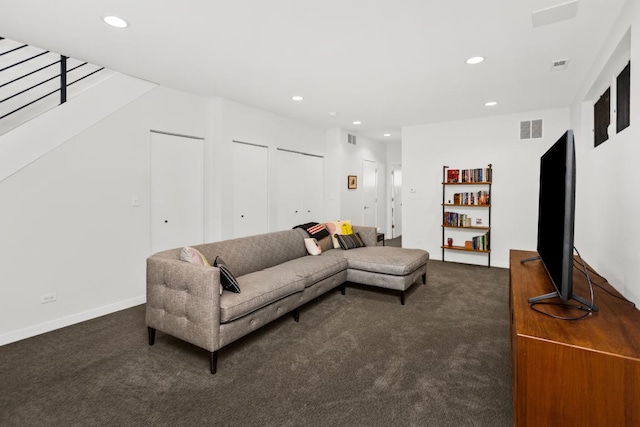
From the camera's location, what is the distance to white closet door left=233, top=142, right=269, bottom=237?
471cm

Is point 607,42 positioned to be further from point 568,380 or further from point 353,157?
point 353,157

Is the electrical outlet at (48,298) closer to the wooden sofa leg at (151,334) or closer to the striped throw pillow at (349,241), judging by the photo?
the wooden sofa leg at (151,334)

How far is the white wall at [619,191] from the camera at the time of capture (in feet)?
5.93

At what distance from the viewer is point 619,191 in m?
2.09

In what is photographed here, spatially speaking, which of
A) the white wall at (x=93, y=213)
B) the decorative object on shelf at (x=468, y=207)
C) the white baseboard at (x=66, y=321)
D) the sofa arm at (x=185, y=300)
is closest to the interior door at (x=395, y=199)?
the decorative object on shelf at (x=468, y=207)

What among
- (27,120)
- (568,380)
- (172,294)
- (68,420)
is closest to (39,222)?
(27,120)

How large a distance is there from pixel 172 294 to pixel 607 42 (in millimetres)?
4112

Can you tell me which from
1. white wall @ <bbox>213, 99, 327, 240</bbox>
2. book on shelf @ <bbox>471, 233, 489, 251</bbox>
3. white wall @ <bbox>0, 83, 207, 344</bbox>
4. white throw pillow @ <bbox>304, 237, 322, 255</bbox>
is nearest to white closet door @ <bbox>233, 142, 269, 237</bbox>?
white wall @ <bbox>213, 99, 327, 240</bbox>

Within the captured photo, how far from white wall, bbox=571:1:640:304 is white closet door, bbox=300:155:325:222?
13.6 ft

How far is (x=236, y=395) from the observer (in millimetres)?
1996

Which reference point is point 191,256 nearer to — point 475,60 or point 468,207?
point 475,60

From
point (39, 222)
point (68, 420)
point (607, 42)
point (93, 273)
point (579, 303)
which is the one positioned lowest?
point (68, 420)

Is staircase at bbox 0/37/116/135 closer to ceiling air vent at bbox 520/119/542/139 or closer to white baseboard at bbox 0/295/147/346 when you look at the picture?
white baseboard at bbox 0/295/147/346

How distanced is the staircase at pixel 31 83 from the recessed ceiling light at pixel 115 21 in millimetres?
1082
